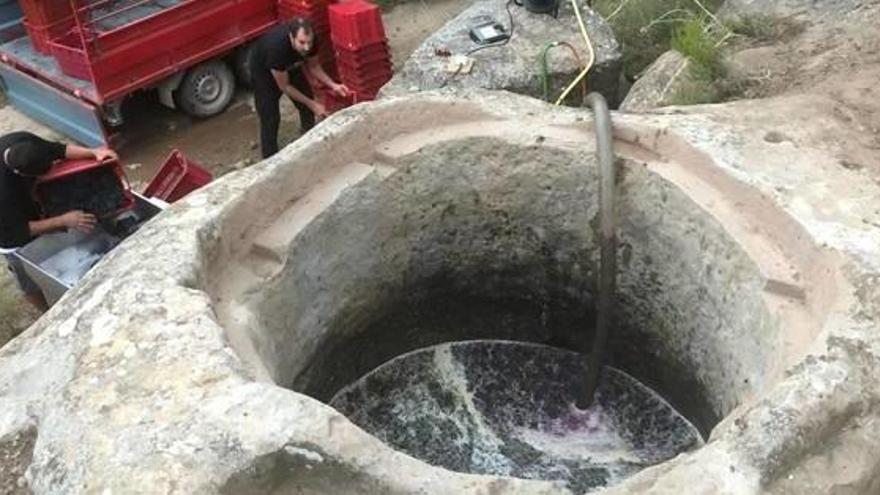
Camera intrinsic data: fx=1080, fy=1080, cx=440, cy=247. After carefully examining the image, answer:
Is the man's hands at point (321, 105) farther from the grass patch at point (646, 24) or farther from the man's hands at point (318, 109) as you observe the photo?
the grass patch at point (646, 24)

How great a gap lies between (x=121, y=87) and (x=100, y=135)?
16.5 inches

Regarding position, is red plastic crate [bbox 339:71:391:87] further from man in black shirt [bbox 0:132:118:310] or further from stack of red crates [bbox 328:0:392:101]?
man in black shirt [bbox 0:132:118:310]

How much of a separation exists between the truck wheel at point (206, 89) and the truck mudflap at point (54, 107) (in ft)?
2.22

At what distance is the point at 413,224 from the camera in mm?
4352

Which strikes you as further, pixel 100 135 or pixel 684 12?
pixel 100 135

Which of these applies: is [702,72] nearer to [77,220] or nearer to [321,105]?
[321,105]

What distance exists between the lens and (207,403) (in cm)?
287

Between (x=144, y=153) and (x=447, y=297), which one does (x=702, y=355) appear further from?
(x=144, y=153)

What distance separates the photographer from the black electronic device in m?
6.33

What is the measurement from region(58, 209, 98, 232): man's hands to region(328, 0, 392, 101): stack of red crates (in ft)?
Answer: 6.49

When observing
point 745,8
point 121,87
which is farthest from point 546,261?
point 121,87

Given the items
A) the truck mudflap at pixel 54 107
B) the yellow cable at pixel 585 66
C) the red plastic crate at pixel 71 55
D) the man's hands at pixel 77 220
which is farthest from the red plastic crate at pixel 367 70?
the man's hands at pixel 77 220

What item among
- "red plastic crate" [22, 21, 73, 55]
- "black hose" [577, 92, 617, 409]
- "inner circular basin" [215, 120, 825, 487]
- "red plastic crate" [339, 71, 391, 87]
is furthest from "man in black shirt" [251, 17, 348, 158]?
"black hose" [577, 92, 617, 409]

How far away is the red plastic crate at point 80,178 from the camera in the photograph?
502 centimetres
